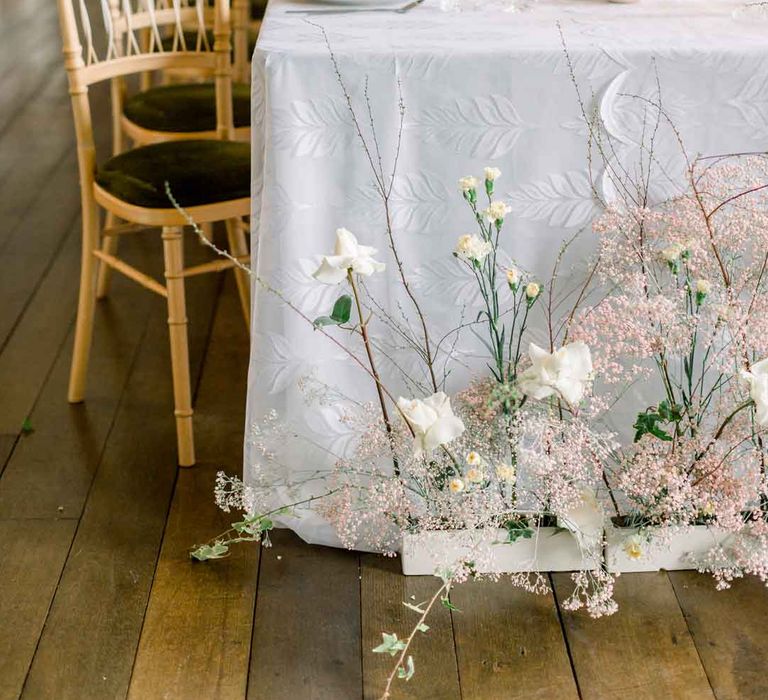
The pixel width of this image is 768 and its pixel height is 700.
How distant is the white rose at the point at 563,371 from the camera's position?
1.41 m

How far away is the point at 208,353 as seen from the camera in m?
→ 2.47

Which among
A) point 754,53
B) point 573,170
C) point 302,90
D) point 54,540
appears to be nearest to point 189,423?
point 54,540

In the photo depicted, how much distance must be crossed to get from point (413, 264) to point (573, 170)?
10.8 inches

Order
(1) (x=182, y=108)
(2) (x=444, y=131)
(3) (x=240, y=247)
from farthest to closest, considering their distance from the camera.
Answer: (1) (x=182, y=108) → (3) (x=240, y=247) → (2) (x=444, y=131)

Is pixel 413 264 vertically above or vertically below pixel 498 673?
above

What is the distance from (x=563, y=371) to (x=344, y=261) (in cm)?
32

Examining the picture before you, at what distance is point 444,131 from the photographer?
1.55 m

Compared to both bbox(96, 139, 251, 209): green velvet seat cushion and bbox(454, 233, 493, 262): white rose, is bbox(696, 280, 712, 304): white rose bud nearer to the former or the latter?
bbox(454, 233, 493, 262): white rose

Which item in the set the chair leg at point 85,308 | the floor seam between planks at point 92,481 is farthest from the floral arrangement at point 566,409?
the chair leg at point 85,308

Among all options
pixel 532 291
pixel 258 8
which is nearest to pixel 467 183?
pixel 532 291

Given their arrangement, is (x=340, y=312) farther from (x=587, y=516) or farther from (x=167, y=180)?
(x=167, y=180)

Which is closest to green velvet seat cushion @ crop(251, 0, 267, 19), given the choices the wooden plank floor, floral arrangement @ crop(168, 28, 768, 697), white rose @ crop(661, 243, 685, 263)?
the wooden plank floor

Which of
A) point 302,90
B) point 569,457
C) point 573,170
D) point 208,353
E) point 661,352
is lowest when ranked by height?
point 208,353

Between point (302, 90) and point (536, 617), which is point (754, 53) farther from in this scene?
point (536, 617)
